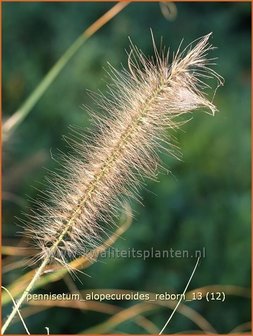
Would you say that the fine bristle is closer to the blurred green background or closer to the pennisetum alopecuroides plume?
the pennisetum alopecuroides plume

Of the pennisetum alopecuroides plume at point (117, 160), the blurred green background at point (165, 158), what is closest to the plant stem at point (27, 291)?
the pennisetum alopecuroides plume at point (117, 160)

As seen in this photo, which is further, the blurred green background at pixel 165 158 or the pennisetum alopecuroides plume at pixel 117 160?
the blurred green background at pixel 165 158

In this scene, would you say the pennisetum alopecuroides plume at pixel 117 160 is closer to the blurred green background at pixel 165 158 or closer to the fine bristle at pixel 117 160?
the fine bristle at pixel 117 160

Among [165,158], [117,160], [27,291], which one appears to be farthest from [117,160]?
[165,158]

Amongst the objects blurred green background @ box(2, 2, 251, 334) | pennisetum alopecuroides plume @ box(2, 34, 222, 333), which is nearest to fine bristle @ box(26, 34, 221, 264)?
pennisetum alopecuroides plume @ box(2, 34, 222, 333)

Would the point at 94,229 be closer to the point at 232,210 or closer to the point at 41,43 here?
the point at 232,210

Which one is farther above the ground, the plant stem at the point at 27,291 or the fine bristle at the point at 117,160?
the fine bristle at the point at 117,160

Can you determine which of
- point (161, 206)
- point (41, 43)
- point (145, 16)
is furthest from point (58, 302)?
point (145, 16)

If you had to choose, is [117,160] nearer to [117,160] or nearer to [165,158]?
[117,160]
